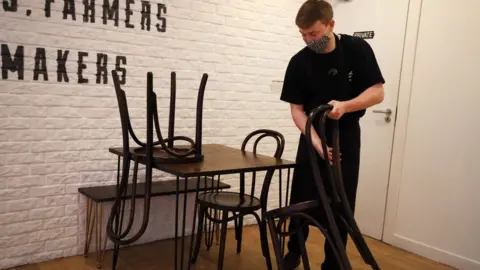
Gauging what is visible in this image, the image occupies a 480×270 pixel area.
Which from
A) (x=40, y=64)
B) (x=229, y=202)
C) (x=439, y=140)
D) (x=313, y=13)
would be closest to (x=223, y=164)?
(x=229, y=202)

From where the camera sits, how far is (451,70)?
9.00ft

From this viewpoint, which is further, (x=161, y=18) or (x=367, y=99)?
(x=161, y=18)

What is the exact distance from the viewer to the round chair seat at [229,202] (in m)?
2.14

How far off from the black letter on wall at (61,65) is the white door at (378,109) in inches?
85.3

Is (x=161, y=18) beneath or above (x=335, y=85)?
above

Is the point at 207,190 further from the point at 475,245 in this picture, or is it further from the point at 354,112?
the point at 475,245

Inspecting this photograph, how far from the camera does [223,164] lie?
77.9 inches

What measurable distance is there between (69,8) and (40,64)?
14.0 inches

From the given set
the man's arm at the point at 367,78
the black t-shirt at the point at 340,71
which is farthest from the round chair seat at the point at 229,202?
the man's arm at the point at 367,78

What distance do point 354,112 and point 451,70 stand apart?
1086mm

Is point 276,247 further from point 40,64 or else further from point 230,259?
point 40,64

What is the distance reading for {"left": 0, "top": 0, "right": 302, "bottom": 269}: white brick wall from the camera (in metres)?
2.28

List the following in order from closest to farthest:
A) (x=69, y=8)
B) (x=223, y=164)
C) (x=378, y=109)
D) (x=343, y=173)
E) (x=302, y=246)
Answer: (x=302, y=246), (x=223, y=164), (x=343, y=173), (x=69, y=8), (x=378, y=109)

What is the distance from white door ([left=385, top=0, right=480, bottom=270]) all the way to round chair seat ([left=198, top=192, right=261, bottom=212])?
132 centimetres
